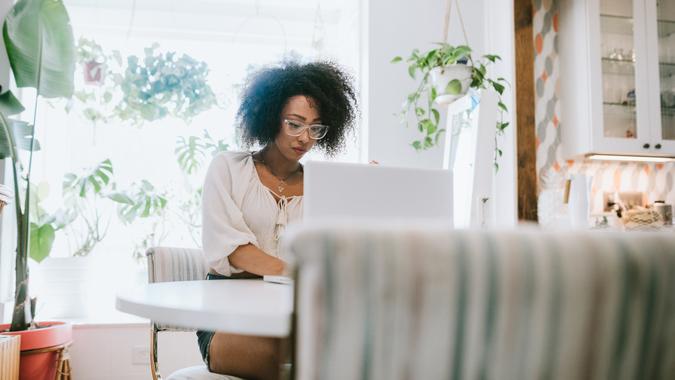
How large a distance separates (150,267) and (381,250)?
5.58 feet

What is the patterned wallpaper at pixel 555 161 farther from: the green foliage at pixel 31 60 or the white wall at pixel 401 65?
the green foliage at pixel 31 60

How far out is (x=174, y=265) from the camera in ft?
6.73

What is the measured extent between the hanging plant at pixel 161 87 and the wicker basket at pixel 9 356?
150 centimetres

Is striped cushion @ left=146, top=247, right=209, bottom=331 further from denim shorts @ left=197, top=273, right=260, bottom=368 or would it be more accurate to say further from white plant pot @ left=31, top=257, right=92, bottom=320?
white plant pot @ left=31, top=257, right=92, bottom=320

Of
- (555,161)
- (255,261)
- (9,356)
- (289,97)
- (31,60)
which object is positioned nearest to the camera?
(255,261)

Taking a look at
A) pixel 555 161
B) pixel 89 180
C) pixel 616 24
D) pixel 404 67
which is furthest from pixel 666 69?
pixel 89 180

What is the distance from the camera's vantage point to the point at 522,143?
3.45 metres

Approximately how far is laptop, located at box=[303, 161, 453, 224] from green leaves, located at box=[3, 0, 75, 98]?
1.93 m

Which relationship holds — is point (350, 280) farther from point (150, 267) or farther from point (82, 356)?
point (82, 356)

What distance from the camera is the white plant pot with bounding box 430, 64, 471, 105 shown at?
2479 mm

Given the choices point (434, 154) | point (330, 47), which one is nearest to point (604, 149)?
point (434, 154)

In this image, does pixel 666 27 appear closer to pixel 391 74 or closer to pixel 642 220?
pixel 642 220

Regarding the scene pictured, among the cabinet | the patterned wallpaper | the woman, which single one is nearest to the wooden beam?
the patterned wallpaper

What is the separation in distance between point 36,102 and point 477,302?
2.55m
